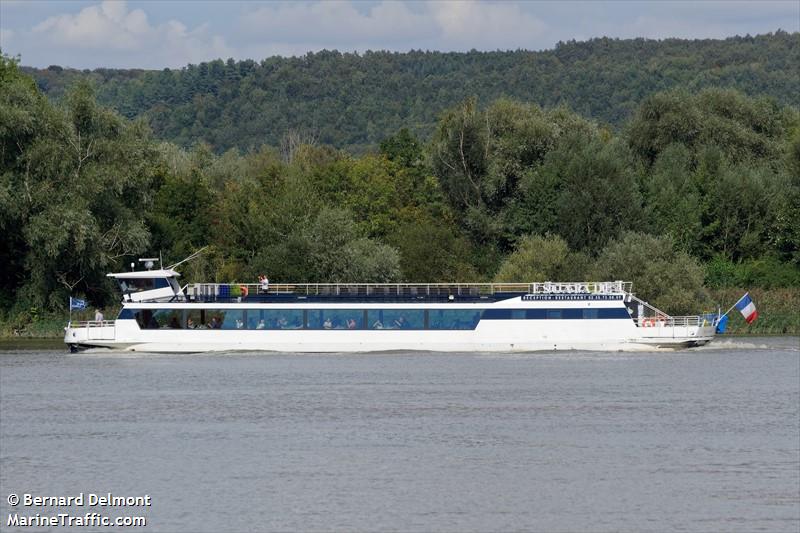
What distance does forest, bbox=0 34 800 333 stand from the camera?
75.1 meters

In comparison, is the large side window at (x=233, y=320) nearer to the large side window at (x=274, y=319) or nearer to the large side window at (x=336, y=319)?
the large side window at (x=274, y=319)

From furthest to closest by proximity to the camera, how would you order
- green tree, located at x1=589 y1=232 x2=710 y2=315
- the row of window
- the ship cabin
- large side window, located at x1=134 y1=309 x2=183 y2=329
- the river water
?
green tree, located at x1=589 y1=232 x2=710 y2=315, the ship cabin, large side window, located at x1=134 y1=309 x2=183 y2=329, the row of window, the river water

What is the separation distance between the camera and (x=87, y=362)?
5759 centimetres

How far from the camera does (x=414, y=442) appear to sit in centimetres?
3759

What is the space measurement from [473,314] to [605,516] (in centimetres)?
3251

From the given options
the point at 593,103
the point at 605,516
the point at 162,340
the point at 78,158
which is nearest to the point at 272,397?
the point at 162,340

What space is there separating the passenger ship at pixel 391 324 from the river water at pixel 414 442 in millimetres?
2987

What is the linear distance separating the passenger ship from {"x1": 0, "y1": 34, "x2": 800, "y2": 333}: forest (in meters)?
12.5

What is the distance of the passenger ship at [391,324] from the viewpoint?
199ft

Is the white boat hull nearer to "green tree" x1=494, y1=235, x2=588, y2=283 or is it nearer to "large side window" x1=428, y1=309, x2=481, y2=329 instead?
"large side window" x1=428, y1=309, x2=481, y2=329

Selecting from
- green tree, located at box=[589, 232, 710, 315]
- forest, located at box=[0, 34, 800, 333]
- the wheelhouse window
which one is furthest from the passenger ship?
forest, located at box=[0, 34, 800, 333]

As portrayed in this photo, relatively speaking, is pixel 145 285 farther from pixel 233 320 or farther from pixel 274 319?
pixel 274 319

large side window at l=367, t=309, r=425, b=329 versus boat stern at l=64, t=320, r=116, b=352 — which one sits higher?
large side window at l=367, t=309, r=425, b=329

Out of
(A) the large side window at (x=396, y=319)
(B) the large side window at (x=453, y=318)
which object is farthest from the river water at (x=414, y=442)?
(A) the large side window at (x=396, y=319)
